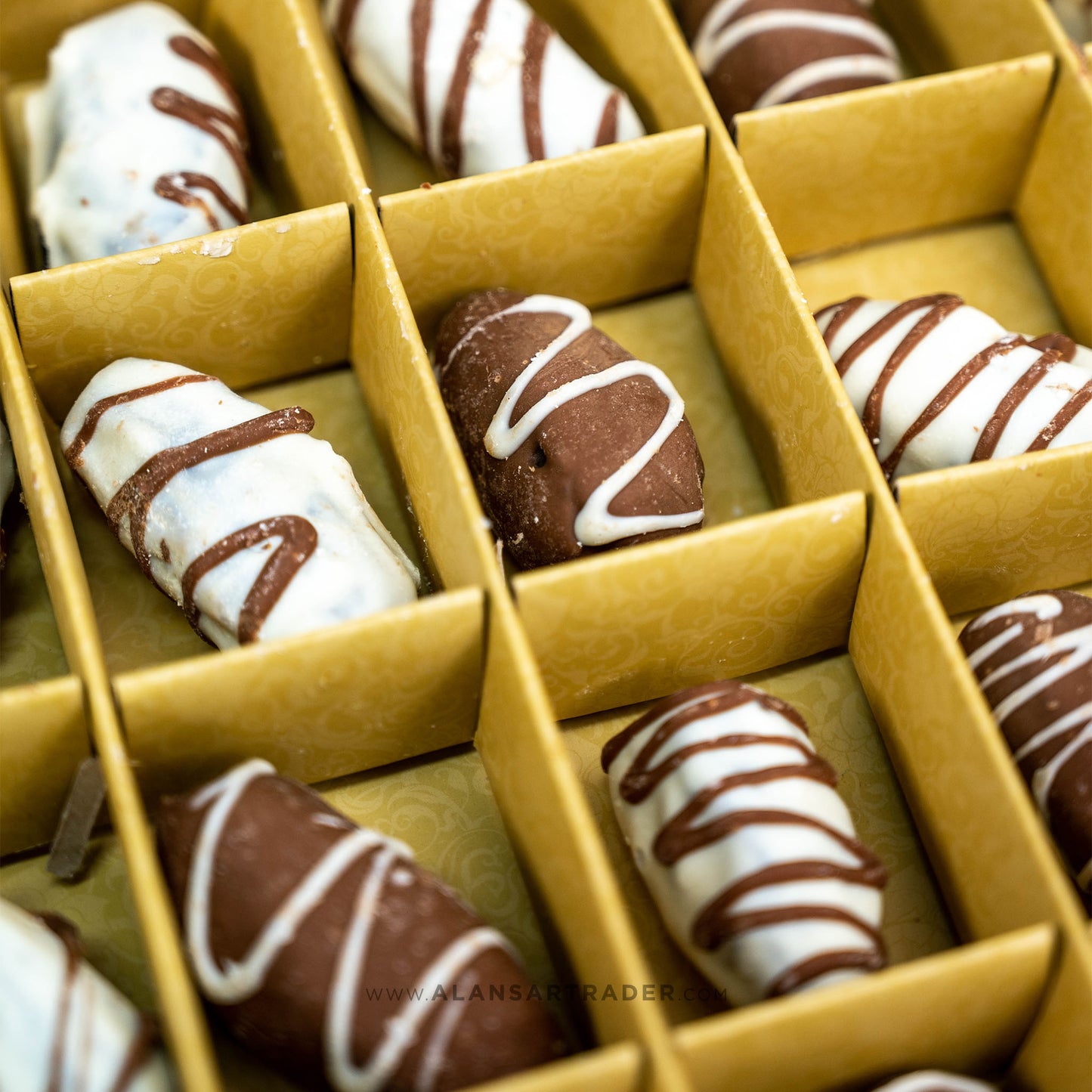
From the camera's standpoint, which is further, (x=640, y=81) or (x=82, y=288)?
(x=640, y=81)

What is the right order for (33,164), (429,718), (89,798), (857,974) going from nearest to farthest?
(857,974), (89,798), (429,718), (33,164)

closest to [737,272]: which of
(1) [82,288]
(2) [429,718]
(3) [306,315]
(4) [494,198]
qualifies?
(4) [494,198]

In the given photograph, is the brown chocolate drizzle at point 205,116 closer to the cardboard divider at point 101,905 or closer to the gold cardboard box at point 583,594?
the gold cardboard box at point 583,594

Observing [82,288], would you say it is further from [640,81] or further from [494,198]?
[640,81]

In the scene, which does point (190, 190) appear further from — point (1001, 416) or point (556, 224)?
point (1001, 416)

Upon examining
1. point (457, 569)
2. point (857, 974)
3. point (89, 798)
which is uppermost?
point (457, 569)

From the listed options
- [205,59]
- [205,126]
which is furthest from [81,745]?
[205,59]
